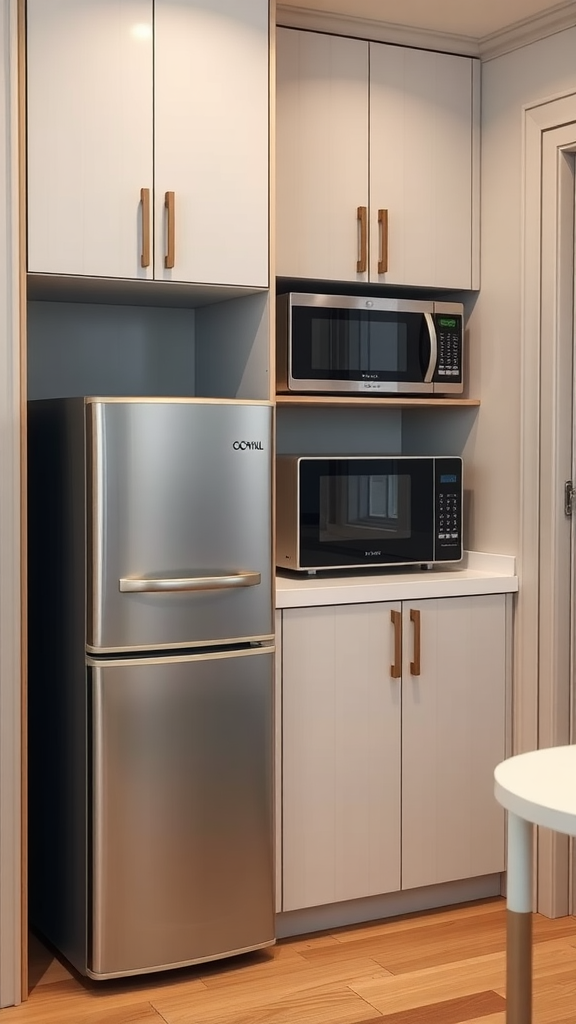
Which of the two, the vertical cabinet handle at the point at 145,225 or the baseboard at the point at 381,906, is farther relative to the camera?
the baseboard at the point at 381,906

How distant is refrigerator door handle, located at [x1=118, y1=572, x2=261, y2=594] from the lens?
2.62 metres

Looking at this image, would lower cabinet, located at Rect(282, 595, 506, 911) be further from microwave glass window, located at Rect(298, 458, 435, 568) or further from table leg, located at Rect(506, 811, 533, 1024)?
table leg, located at Rect(506, 811, 533, 1024)

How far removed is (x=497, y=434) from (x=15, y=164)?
1.53 m

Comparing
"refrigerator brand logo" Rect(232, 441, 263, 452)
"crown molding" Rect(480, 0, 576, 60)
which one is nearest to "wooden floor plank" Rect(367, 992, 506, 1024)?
"refrigerator brand logo" Rect(232, 441, 263, 452)

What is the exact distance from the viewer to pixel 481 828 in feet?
10.7

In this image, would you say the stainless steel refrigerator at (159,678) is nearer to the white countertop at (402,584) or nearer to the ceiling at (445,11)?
the white countertop at (402,584)

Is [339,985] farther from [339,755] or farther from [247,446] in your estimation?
[247,446]

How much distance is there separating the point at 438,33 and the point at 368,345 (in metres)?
0.90

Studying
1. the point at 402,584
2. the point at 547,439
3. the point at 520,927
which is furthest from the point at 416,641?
the point at 520,927

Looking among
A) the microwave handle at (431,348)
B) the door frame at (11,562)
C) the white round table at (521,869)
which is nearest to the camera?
the white round table at (521,869)

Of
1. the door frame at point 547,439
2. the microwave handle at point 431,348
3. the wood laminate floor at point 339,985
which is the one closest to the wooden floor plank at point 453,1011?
the wood laminate floor at point 339,985

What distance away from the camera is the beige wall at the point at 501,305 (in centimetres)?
323

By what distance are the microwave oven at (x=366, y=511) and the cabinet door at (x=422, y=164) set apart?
54 centimetres

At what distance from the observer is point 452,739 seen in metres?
3.20
